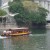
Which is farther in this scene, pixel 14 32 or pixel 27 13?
pixel 27 13

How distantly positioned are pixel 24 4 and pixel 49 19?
10.5 metres

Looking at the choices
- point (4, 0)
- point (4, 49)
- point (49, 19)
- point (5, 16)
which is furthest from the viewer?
point (4, 0)

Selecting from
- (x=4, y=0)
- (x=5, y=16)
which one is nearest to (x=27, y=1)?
(x=5, y=16)

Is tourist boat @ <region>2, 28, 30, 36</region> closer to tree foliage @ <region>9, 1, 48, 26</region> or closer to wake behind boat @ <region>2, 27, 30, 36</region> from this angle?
wake behind boat @ <region>2, 27, 30, 36</region>

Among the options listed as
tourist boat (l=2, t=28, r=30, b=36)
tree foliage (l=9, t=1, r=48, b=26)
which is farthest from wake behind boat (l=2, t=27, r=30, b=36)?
tree foliage (l=9, t=1, r=48, b=26)

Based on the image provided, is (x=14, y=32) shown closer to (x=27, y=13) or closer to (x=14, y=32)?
(x=14, y=32)

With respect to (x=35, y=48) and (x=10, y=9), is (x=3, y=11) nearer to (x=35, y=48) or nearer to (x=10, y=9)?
(x=10, y=9)

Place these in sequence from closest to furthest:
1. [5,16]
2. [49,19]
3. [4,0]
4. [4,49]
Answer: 1. [4,49]
2. [5,16]
3. [49,19]
4. [4,0]

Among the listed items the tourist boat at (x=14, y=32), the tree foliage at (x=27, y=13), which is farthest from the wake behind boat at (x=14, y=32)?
the tree foliage at (x=27, y=13)

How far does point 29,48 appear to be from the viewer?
33.2m

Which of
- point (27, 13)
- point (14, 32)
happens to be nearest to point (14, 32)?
point (14, 32)

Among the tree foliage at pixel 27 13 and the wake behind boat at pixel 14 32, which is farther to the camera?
the tree foliage at pixel 27 13

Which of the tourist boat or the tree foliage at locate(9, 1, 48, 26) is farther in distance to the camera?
the tree foliage at locate(9, 1, 48, 26)

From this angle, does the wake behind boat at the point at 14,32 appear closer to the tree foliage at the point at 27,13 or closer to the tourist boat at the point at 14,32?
the tourist boat at the point at 14,32
